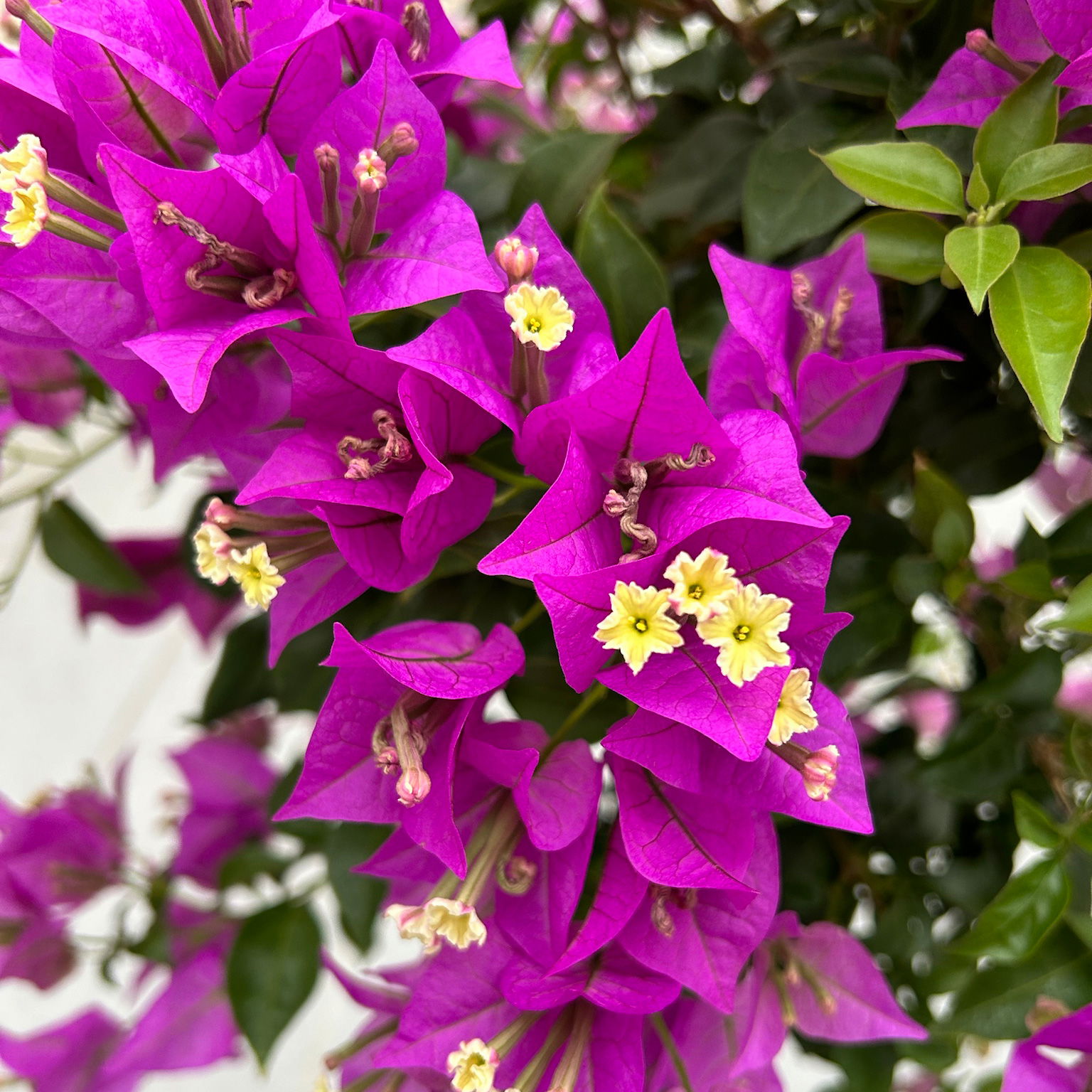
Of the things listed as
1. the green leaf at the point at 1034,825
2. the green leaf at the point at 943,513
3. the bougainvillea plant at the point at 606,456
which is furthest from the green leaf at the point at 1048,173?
the green leaf at the point at 1034,825

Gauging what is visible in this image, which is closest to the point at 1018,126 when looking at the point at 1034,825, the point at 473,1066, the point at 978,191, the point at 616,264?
the point at 978,191

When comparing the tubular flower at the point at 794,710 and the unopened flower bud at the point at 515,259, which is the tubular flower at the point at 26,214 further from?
the tubular flower at the point at 794,710

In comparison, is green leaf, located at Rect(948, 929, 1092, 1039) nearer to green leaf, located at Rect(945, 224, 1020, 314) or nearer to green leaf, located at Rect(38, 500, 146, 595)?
green leaf, located at Rect(945, 224, 1020, 314)

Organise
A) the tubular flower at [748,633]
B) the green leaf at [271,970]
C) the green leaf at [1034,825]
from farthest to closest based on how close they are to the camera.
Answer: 1. the green leaf at [271,970]
2. the green leaf at [1034,825]
3. the tubular flower at [748,633]

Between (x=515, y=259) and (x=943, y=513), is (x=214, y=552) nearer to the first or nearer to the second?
(x=515, y=259)

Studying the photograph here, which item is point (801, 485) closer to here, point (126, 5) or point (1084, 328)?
point (1084, 328)

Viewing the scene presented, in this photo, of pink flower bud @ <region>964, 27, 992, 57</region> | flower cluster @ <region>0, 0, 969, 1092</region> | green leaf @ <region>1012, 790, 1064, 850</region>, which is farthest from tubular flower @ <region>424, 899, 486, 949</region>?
pink flower bud @ <region>964, 27, 992, 57</region>
